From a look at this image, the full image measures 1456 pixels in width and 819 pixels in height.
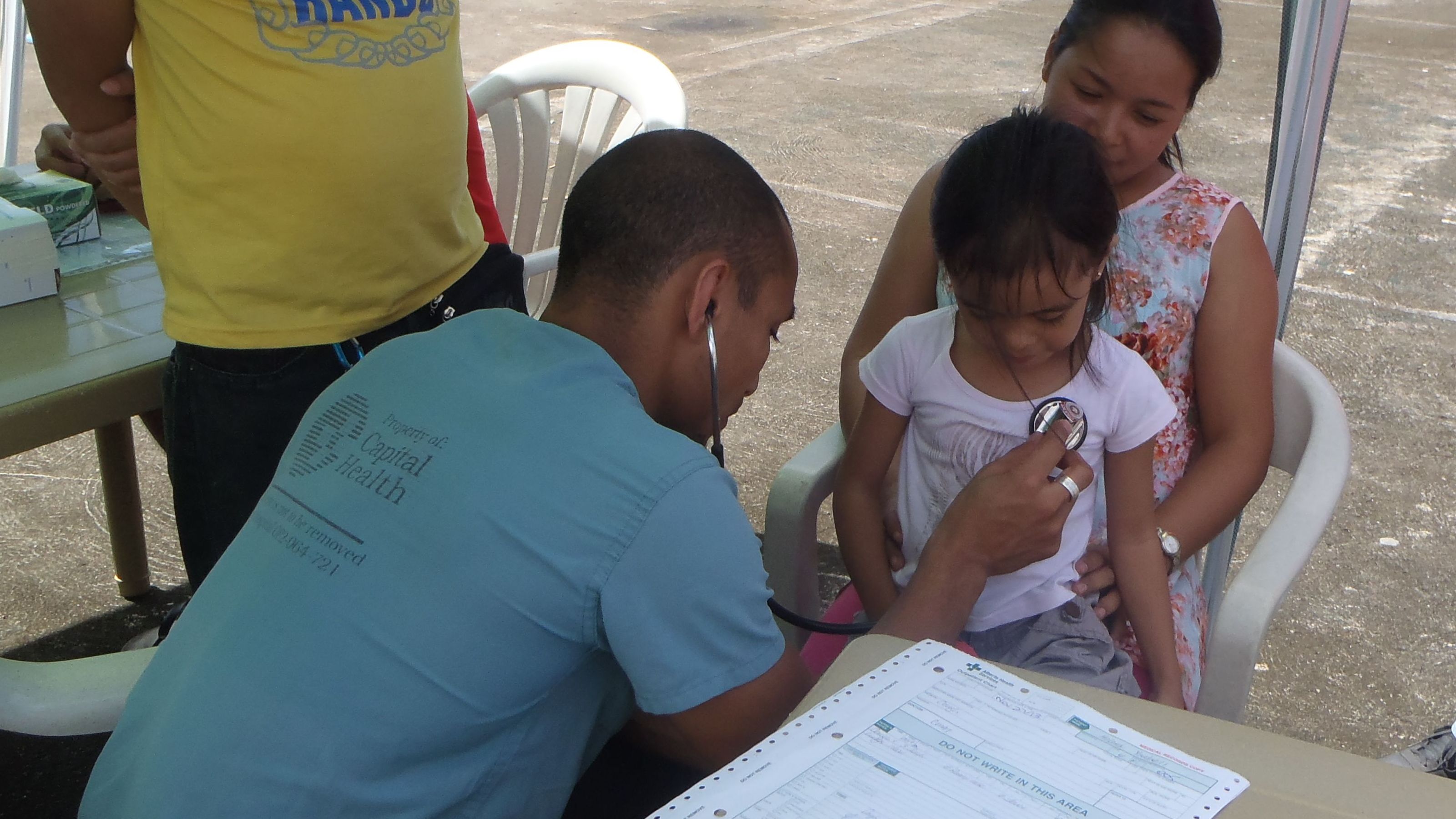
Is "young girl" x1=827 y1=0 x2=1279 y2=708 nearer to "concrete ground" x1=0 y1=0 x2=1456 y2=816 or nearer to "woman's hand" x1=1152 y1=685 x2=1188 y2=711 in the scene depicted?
"woman's hand" x1=1152 y1=685 x2=1188 y2=711

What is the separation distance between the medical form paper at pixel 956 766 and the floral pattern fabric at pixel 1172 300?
71cm

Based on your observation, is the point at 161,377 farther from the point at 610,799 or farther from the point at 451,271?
the point at 610,799

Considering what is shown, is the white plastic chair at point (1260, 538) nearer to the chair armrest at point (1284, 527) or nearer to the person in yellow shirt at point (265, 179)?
the chair armrest at point (1284, 527)

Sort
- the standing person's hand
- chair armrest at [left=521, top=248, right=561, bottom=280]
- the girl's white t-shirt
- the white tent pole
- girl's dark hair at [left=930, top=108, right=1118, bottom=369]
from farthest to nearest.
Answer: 1. the white tent pole
2. chair armrest at [left=521, top=248, right=561, bottom=280]
3. the standing person's hand
4. the girl's white t-shirt
5. girl's dark hair at [left=930, top=108, right=1118, bottom=369]

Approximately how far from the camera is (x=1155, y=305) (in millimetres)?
1641

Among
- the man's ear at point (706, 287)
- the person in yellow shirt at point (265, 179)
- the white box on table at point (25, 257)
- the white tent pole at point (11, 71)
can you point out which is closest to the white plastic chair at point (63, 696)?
the person in yellow shirt at point (265, 179)

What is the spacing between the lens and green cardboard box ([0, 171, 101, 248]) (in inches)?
71.2

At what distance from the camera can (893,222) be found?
4754 mm

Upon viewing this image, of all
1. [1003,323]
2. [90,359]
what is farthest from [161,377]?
[1003,323]

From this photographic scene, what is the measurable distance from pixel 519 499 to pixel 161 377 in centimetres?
83

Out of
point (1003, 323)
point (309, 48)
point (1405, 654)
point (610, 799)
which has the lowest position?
point (1405, 654)

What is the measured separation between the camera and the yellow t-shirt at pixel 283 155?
1.50m

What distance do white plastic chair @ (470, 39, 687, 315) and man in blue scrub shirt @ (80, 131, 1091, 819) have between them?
1.49 m

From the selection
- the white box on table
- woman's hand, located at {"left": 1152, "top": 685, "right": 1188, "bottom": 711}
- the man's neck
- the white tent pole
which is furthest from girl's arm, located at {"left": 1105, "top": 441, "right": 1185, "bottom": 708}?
the white tent pole
